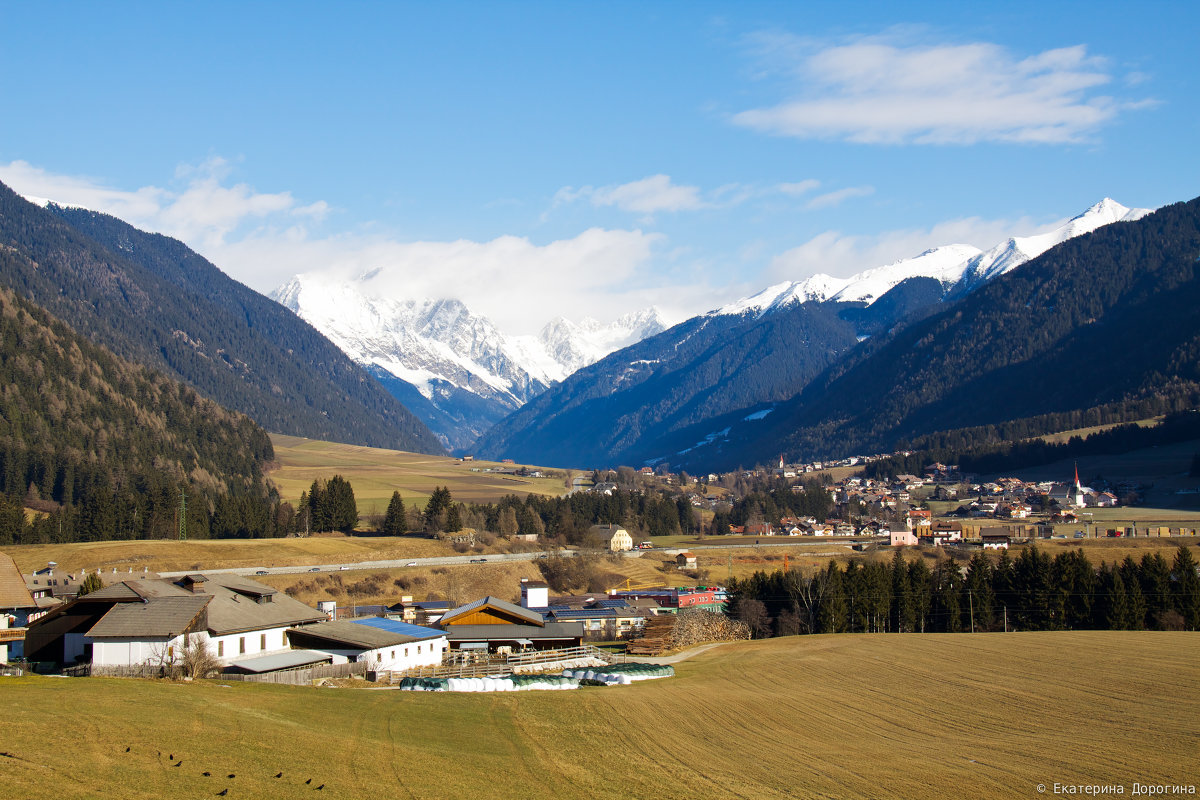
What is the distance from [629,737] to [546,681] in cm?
1265

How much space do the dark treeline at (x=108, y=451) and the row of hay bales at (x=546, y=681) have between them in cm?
7513

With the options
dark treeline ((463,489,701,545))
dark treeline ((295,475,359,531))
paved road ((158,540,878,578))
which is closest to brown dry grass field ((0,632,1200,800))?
paved road ((158,540,878,578))

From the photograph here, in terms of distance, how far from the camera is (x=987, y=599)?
73312mm

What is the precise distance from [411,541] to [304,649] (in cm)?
6675

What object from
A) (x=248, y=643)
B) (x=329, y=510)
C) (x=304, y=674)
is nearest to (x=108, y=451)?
(x=329, y=510)

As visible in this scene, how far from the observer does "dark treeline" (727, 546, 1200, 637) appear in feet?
230

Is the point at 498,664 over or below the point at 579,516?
below

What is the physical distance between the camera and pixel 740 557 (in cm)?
12131

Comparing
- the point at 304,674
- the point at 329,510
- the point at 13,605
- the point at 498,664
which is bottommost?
the point at 498,664

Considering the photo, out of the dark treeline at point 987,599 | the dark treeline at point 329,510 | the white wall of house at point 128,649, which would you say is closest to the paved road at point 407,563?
the dark treeline at point 329,510

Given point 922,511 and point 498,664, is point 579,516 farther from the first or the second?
point 498,664

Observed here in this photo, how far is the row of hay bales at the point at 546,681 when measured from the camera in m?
43.3

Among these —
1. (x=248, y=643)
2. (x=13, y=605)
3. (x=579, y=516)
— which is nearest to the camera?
(x=248, y=643)

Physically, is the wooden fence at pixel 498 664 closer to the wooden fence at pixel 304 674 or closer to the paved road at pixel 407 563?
the wooden fence at pixel 304 674
